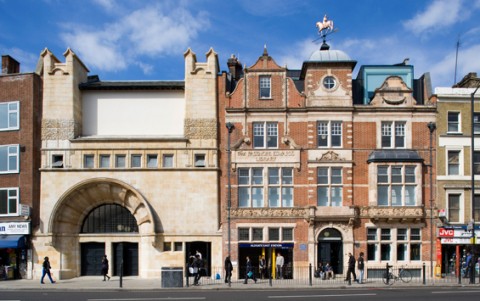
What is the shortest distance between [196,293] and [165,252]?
870 cm

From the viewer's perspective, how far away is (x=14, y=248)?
33.3 m

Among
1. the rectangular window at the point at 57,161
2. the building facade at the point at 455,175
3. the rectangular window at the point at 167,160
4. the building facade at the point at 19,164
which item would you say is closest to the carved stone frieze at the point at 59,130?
the building facade at the point at 19,164

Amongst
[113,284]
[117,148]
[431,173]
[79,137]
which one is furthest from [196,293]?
[431,173]

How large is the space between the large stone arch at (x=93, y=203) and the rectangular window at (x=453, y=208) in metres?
18.7

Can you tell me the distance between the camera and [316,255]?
106ft

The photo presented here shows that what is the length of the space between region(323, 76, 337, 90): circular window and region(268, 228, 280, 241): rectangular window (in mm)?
9670

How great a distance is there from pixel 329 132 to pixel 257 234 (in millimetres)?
7921

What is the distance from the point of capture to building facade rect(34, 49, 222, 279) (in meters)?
33.1

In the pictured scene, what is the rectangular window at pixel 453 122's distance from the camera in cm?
3384

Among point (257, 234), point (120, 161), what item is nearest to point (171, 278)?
point (257, 234)

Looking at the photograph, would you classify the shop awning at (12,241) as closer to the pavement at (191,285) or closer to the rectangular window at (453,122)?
the pavement at (191,285)

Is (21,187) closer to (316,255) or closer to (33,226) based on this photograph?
(33,226)

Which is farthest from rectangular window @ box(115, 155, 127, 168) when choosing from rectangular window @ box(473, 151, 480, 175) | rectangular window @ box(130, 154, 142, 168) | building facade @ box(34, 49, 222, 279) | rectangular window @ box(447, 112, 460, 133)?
rectangular window @ box(473, 151, 480, 175)

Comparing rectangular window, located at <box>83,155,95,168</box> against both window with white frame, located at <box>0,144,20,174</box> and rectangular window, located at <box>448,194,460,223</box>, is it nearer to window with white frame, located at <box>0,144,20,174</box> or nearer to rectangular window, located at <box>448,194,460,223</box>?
window with white frame, located at <box>0,144,20,174</box>
